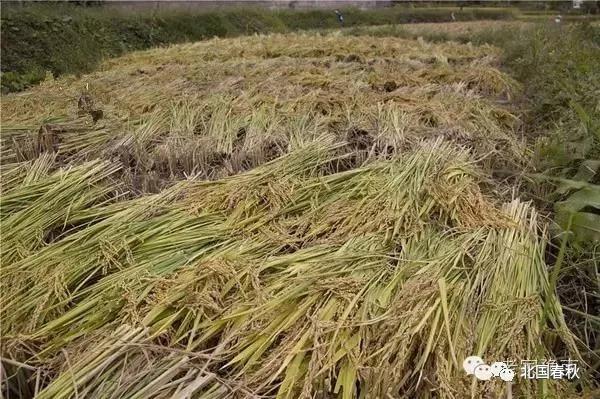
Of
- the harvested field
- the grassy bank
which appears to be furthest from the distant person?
the harvested field

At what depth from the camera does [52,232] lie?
2.64 metres

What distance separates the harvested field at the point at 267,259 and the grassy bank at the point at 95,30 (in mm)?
4882

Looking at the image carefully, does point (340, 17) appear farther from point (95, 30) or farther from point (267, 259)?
point (267, 259)

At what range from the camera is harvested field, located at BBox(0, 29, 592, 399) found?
70.2 inches

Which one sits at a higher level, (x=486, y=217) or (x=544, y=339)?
(x=486, y=217)

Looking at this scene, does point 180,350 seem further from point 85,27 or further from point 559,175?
point 85,27

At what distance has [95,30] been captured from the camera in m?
12.6

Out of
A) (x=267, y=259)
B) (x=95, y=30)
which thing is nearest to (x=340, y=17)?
(x=95, y=30)

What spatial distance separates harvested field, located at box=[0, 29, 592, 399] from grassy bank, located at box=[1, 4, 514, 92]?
488cm

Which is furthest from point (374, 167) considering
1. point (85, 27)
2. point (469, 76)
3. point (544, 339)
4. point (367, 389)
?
point (85, 27)

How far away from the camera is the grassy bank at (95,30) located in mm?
8920

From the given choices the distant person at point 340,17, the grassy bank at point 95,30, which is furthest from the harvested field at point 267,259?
the distant person at point 340,17

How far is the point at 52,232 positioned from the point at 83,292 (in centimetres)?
64

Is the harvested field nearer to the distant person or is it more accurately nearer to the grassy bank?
the grassy bank
